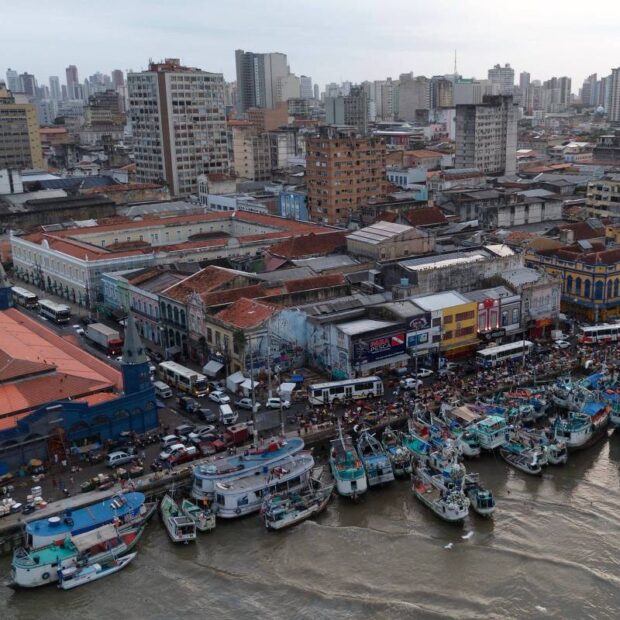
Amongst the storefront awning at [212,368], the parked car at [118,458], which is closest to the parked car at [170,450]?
the parked car at [118,458]

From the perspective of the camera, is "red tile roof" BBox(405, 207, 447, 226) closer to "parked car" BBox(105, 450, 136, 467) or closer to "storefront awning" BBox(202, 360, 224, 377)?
"storefront awning" BBox(202, 360, 224, 377)

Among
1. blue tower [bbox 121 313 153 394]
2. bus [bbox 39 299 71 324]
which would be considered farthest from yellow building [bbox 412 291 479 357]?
bus [bbox 39 299 71 324]

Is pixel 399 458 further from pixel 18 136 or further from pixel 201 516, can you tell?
pixel 18 136

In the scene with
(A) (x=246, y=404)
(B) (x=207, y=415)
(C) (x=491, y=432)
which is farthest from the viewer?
(A) (x=246, y=404)

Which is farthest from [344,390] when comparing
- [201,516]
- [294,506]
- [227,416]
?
[201,516]

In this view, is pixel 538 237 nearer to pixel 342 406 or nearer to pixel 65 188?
pixel 342 406
